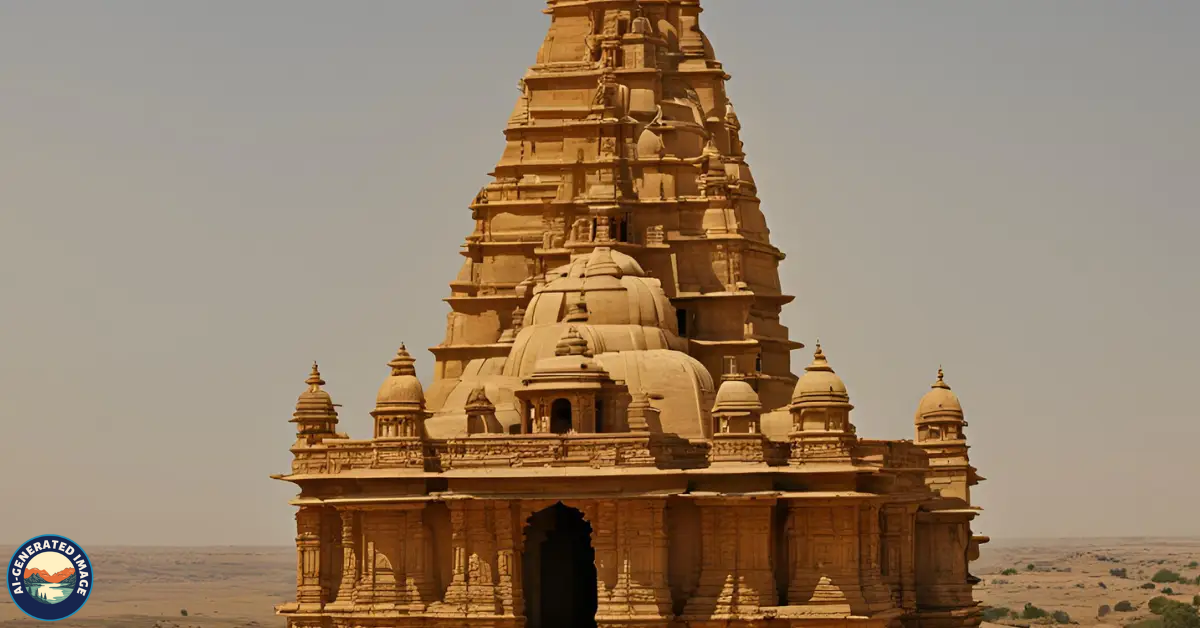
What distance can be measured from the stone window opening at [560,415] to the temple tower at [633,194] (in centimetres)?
823

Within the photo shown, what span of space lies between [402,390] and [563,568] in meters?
6.18

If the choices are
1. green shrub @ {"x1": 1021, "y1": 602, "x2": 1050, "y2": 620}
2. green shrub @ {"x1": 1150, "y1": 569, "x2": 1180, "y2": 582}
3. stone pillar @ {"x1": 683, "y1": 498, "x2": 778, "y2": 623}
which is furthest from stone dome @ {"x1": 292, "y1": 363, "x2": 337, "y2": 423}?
green shrub @ {"x1": 1150, "y1": 569, "x2": 1180, "y2": 582}

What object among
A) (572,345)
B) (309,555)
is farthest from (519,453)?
(309,555)

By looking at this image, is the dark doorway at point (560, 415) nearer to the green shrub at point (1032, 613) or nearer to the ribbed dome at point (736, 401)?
the ribbed dome at point (736, 401)

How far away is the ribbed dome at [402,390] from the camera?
75.1 m

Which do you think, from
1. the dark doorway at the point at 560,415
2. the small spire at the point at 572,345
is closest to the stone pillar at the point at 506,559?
the dark doorway at the point at 560,415

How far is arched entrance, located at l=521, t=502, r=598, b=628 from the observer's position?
2987 inches

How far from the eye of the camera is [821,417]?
7406 centimetres

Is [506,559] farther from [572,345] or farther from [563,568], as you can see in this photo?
[572,345]

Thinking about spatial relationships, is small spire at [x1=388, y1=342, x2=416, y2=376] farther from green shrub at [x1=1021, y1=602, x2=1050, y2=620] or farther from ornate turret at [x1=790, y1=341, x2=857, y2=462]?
green shrub at [x1=1021, y1=602, x2=1050, y2=620]

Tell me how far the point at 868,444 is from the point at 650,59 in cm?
1579

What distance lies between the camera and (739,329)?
83688 millimetres

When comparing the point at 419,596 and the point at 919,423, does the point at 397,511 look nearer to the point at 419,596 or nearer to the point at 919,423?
the point at 419,596

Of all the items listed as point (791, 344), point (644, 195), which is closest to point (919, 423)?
point (791, 344)
